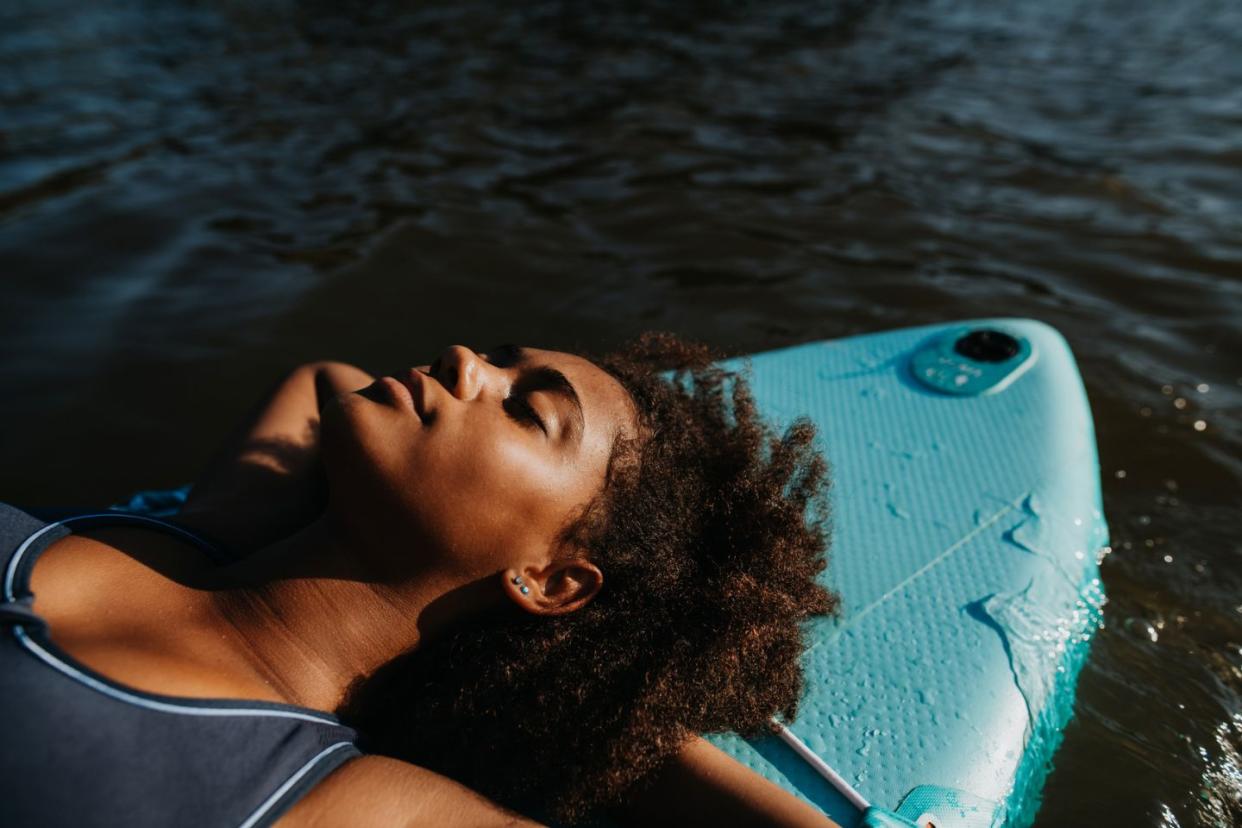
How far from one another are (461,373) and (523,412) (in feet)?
0.51

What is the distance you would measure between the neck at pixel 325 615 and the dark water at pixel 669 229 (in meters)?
1.71

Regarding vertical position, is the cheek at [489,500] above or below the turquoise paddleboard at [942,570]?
above

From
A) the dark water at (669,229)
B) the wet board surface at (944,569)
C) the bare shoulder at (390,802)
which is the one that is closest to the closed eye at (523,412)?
the bare shoulder at (390,802)

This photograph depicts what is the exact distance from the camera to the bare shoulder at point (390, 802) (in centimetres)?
162

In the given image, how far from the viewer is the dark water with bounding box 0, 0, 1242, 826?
131 inches

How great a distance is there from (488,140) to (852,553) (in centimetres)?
501

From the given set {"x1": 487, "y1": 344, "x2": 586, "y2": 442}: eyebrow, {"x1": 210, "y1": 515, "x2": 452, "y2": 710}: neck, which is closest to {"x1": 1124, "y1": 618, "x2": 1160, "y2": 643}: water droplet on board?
{"x1": 487, "y1": 344, "x2": 586, "y2": 442}: eyebrow

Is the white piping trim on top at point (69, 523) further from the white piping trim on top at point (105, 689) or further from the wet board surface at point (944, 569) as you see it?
the wet board surface at point (944, 569)

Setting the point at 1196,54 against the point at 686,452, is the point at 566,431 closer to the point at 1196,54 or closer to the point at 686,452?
the point at 686,452

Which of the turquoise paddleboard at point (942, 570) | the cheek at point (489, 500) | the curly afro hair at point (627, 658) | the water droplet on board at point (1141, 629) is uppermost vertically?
the cheek at point (489, 500)

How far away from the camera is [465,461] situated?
6.06ft

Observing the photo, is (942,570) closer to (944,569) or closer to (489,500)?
(944,569)

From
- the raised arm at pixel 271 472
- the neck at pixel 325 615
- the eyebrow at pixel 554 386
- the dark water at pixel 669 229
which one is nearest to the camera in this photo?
the neck at pixel 325 615

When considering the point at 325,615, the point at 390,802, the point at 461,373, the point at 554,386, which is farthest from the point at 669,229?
the point at 390,802
